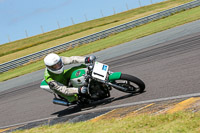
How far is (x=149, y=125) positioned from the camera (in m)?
4.85

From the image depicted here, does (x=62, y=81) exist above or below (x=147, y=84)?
above

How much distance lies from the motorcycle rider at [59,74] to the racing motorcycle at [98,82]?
14cm

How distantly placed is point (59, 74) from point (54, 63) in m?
0.48

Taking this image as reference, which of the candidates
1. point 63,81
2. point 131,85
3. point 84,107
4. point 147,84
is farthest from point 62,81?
point 147,84

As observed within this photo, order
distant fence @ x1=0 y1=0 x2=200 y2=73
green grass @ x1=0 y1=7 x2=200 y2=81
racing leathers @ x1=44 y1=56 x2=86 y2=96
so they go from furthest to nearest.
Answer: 1. distant fence @ x1=0 y1=0 x2=200 y2=73
2. green grass @ x1=0 y1=7 x2=200 y2=81
3. racing leathers @ x1=44 y1=56 x2=86 y2=96

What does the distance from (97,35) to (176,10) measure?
863 cm

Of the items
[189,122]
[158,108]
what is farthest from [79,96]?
[189,122]

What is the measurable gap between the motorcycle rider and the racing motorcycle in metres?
0.14

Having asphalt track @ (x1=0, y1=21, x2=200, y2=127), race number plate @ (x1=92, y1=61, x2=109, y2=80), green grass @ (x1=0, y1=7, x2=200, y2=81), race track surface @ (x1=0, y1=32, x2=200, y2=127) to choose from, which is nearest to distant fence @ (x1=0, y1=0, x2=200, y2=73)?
green grass @ (x1=0, y1=7, x2=200, y2=81)

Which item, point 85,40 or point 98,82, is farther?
point 85,40

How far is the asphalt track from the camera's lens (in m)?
7.55

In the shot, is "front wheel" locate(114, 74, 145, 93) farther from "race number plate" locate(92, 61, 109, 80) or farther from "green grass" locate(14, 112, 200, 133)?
"green grass" locate(14, 112, 200, 133)

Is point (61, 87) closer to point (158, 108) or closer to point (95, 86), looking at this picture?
point (95, 86)

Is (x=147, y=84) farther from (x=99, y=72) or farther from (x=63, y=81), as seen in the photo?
(x=63, y=81)
